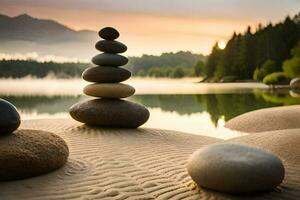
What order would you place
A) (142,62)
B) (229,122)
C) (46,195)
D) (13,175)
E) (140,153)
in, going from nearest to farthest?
(46,195), (13,175), (140,153), (229,122), (142,62)

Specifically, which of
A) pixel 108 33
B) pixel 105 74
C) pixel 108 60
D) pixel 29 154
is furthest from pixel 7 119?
pixel 108 33

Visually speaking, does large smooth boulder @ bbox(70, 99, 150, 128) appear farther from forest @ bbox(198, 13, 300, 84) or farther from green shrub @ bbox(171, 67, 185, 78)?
green shrub @ bbox(171, 67, 185, 78)

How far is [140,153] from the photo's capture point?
9430mm

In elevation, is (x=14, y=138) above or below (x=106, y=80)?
below

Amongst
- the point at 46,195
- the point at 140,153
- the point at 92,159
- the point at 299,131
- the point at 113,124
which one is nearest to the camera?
the point at 46,195

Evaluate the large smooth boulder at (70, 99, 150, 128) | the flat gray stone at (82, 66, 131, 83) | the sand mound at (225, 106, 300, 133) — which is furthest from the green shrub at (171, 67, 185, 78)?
the large smooth boulder at (70, 99, 150, 128)

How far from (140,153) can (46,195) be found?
3.59m

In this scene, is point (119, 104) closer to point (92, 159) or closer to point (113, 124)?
point (113, 124)

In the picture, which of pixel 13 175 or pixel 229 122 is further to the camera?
pixel 229 122

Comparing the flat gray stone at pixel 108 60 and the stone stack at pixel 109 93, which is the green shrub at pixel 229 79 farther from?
the flat gray stone at pixel 108 60

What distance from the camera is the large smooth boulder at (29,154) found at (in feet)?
22.0

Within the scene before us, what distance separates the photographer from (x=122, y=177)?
7145 mm

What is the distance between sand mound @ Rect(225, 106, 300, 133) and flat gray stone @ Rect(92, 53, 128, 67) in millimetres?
5032

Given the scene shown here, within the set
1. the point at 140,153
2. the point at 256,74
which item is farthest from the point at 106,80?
the point at 256,74
